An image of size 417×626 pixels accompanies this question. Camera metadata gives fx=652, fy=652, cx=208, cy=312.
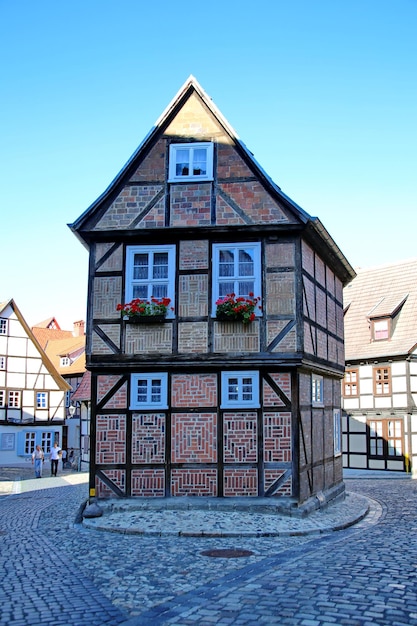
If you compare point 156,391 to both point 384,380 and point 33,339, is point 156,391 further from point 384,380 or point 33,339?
point 33,339

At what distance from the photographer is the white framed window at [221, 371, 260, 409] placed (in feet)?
48.3

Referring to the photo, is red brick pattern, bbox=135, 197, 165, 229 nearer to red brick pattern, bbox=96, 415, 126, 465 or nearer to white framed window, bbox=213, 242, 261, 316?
white framed window, bbox=213, 242, 261, 316

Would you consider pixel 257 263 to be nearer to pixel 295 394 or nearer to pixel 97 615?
pixel 295 394

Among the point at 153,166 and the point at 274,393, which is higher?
the point at 153,166

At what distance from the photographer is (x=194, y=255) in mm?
15336

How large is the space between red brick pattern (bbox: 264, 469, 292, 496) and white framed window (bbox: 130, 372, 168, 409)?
2.84m

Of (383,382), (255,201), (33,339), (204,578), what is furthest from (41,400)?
(204,578)

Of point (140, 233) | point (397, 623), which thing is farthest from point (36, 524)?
point (397, 623)

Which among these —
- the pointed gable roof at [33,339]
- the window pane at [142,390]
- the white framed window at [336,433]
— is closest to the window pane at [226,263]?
the window pane at [142,390]

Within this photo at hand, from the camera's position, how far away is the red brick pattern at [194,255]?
15.3 meters

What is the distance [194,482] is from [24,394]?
26.9 meters

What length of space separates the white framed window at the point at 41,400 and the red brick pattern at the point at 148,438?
26549 millimetres

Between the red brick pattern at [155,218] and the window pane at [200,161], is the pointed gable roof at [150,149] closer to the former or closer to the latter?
the window pane at [200,161]

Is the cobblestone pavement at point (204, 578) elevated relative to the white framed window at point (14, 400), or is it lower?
lower
